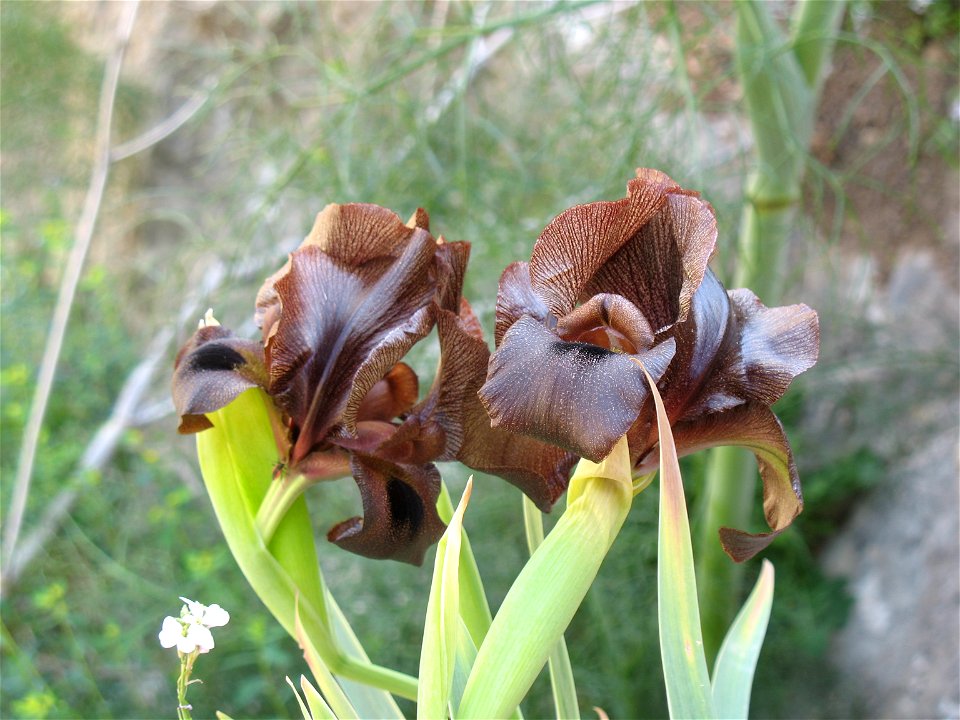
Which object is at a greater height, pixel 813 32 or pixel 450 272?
pixel 813 32

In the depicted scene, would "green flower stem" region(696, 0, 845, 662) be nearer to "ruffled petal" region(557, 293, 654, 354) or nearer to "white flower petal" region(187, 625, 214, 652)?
"ruffled petal" region(557, 293, 654, 354)

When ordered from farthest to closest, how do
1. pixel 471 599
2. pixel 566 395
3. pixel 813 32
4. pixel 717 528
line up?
pixel 717 528 → pixel 813 32 → pixel 471 599 → pixel 566 395

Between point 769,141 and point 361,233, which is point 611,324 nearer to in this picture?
point 361,233

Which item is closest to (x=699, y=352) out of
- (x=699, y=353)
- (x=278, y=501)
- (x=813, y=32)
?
(x=699, y=353)

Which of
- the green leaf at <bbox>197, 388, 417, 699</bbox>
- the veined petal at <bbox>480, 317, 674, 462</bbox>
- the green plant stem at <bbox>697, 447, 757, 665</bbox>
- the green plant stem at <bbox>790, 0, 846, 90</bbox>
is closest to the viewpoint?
the veined petal at <bbox>480, 317, 674, 462</bbox>

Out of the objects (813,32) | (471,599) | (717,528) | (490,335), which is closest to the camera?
(471,599)

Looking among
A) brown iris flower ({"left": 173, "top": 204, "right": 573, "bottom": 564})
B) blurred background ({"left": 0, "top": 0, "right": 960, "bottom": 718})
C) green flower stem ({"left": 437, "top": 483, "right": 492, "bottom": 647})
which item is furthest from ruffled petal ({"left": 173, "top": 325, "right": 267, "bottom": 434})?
blurred background ({"left": 0, "top": 0, "right": 960, "bottom": 718})
